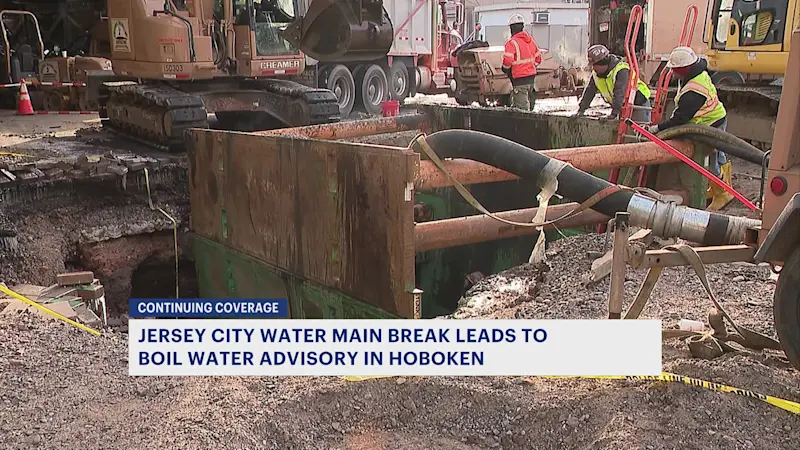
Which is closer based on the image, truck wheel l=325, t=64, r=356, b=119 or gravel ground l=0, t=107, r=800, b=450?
gravel ground l=0, t=107, r=800, b=450

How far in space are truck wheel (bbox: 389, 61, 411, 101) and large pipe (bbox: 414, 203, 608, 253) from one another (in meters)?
12.9

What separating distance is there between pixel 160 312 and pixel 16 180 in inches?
84.2

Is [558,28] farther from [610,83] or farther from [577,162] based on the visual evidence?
[577,162]

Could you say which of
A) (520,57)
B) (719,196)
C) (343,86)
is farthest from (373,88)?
(719,196)

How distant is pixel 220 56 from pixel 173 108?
47.0 inches

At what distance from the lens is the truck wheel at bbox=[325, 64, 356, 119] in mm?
16472

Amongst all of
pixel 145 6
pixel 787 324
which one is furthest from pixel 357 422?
pixel 145 6

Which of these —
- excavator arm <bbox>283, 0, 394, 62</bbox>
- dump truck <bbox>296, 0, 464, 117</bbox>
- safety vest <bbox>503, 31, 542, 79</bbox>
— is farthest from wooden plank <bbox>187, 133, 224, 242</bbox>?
dump truck <bbox>296, 0, 464, 117</bbox>

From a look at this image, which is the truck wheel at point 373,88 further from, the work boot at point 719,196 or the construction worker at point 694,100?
the construction worker at point 694,100

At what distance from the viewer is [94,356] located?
410 cm

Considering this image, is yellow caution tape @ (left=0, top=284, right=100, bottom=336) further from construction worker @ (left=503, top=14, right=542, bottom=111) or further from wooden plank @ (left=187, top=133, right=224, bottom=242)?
construction worker @ (left=503, top=14, right=542, bottom=111)

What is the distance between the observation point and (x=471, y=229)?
18.5ft

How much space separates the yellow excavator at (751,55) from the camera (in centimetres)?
1007

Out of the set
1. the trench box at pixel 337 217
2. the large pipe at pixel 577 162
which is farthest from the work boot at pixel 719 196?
the large pipe at pixel 577 162
